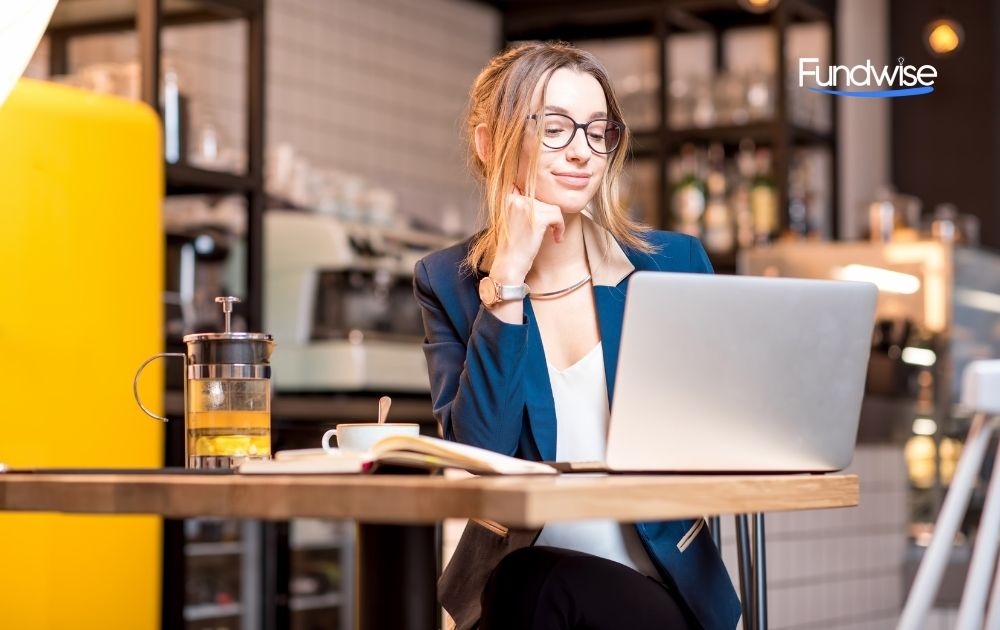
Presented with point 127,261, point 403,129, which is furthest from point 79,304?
point 403,129

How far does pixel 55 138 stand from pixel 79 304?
1.06 ft

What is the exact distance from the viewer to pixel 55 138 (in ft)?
8.82

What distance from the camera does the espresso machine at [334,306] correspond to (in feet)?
13.6

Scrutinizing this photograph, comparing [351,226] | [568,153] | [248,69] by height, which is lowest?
[568,153]

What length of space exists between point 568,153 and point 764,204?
11.6 ft

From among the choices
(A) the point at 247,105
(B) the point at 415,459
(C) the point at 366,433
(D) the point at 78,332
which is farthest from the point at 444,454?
(A) the point at 247,105

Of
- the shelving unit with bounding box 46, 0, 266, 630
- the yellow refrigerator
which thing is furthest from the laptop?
the shelving unit with bounding box 46, 0, 266, 630

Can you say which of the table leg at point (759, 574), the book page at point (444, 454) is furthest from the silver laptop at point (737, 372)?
the table leg at point (759, 574)

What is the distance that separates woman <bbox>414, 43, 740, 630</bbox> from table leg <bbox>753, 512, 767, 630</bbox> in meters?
0.06

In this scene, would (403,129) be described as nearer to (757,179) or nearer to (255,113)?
(757,179)

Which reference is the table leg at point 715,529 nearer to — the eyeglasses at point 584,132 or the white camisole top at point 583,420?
the white camisole top at point 583,420

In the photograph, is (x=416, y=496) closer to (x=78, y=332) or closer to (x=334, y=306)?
(x=78, y=332)

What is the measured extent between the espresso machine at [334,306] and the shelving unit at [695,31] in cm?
114

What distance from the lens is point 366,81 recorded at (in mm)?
5531
